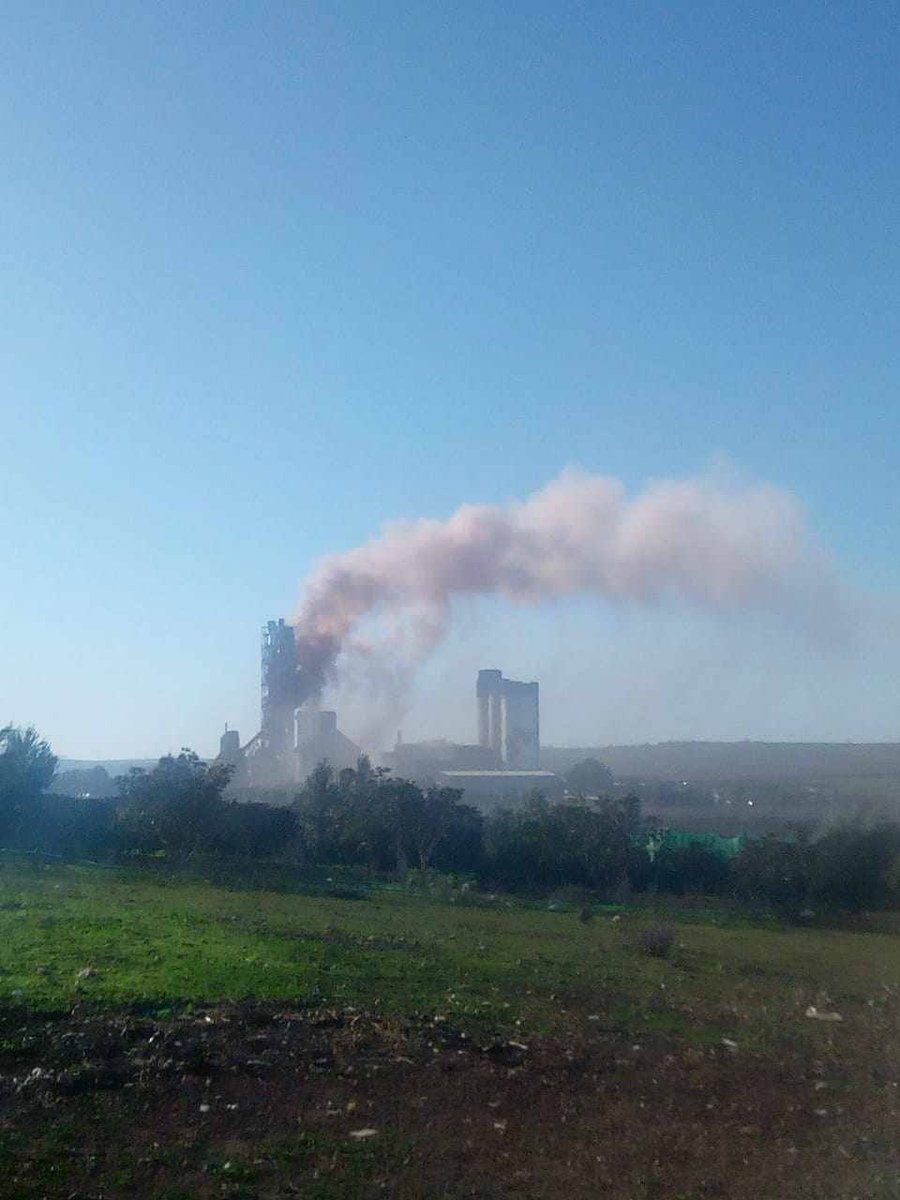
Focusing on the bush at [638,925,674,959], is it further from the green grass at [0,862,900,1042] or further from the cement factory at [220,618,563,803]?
the cement factory at [220,618,563,803]

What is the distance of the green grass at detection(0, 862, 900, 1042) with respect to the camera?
1373cm

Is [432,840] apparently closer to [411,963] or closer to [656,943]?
[656,943]

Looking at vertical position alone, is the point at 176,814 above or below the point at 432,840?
above

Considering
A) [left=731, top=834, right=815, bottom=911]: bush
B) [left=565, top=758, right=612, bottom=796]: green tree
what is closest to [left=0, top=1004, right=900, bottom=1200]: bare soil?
[left=731, top=834, right=815, bottom=911]: bush

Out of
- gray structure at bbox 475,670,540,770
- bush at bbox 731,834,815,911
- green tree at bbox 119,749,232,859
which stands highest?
gray structure at bbox 475,670,540,770

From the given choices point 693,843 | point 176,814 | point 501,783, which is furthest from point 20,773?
point 501,783

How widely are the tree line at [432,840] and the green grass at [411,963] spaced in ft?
33.4

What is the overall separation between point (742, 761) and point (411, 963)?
7948cm

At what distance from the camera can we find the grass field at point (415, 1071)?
325 inches

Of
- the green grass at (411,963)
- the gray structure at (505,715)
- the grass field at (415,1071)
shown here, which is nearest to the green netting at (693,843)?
the green grass at (411,963)

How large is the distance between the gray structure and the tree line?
120 ft

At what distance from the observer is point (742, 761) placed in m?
93.2

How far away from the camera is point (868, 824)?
41094 millimetres

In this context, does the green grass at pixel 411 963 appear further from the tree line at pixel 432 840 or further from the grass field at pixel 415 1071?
the tree line at pixel 432 840
